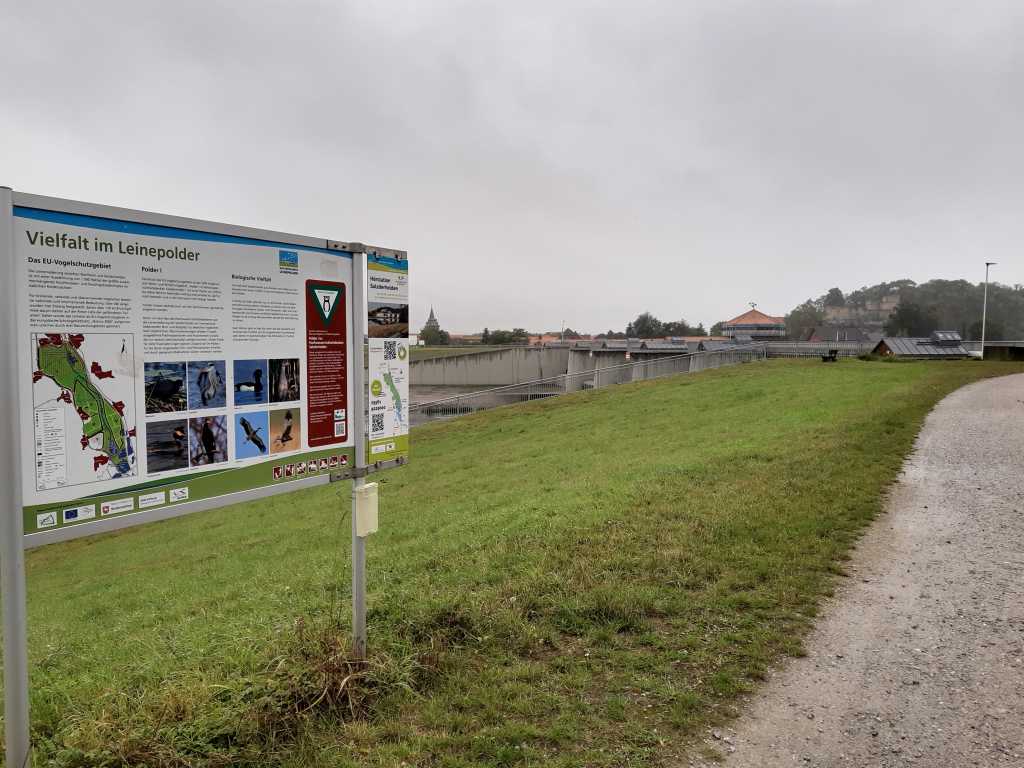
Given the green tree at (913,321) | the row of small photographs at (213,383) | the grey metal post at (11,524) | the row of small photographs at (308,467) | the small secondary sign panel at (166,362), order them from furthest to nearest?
the green tree at (913,321), the row of small photographs at (308,467), the row of small photographs at (213,383), the small secondary sign panel at (166,362), the grey metal post at (11,524)

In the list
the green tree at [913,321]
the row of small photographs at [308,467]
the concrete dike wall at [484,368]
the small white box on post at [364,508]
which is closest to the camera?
the row of small photographs at [308,467]

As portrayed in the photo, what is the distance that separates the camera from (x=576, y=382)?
34.5 meters

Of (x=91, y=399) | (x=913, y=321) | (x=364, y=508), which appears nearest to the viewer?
(x=91, y=399)

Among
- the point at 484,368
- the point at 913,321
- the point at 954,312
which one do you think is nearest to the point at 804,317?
the point at 954,312

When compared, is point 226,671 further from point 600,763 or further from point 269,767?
point 600,763

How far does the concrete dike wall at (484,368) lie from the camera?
211 ft

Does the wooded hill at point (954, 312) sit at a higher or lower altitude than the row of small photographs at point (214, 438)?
higher

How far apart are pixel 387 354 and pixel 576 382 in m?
30.7

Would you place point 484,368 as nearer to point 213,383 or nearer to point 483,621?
point 483,621

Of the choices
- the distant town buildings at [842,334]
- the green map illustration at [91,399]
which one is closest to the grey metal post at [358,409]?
the green map illustration at [91,399]

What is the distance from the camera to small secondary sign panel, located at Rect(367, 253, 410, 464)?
13.1 feet

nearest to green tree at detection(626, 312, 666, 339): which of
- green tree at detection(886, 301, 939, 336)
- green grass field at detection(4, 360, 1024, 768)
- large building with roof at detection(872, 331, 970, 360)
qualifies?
green tree at detection(886, 301, 939, 336)

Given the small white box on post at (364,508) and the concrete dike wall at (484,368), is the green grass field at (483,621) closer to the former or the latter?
the small white box on post at (364,508)

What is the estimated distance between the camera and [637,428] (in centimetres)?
1758
